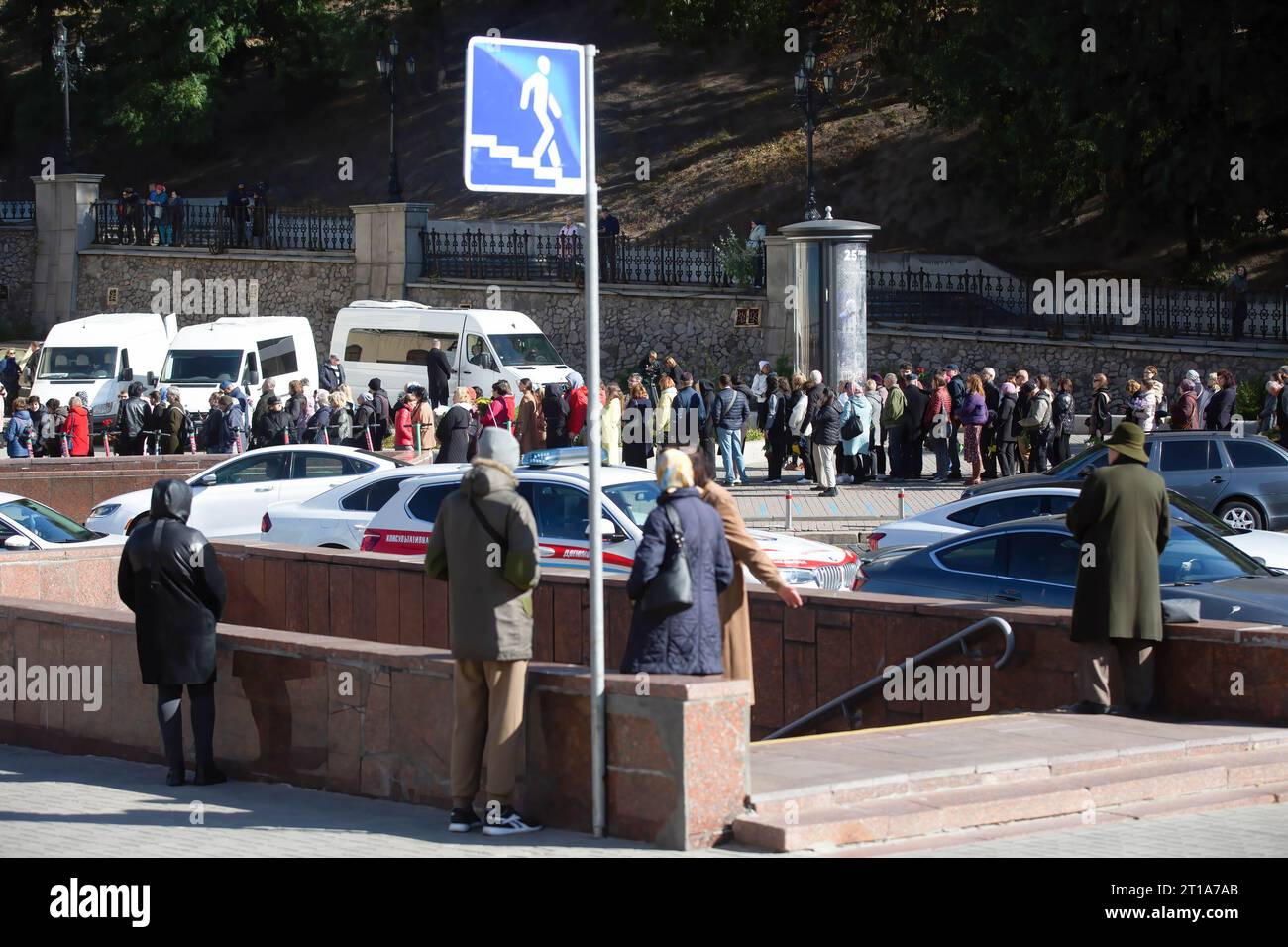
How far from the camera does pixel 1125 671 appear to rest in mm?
10086

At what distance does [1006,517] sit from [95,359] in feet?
80.5

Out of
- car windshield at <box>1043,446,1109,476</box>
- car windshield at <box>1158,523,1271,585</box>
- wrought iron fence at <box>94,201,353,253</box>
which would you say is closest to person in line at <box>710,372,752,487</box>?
car windshield at <box>1043,446,1109,476</box>

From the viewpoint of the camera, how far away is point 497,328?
3419 cm

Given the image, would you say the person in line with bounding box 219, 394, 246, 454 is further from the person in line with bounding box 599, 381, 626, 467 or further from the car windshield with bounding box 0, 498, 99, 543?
the car windshield with bounding box 0, 498, 99, 543

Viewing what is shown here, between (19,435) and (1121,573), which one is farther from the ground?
(19,435)

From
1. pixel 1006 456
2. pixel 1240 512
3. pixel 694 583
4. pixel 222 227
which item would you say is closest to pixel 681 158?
pixel 222 227

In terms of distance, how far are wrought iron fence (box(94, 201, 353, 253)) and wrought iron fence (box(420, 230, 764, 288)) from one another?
352 cm

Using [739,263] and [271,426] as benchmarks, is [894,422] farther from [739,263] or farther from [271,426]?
[739,263]

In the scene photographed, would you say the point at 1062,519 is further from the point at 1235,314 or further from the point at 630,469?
the point at 1235,314

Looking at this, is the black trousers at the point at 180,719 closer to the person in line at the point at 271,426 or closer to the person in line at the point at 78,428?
the person in line at the point at 271,426

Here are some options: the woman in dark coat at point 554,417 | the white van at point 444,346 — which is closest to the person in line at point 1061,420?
the woman in dark coat at point 554,417

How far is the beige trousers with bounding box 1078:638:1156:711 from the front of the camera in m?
10.0

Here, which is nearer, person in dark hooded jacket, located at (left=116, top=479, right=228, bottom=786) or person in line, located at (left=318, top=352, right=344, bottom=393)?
person in dark hooded jacket, located at (left=116, top=479, right=228, bottom=786)
